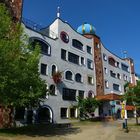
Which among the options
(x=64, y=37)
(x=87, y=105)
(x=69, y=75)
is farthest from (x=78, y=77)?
(x=64, y=37)

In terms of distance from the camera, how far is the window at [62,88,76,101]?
40.6 meters

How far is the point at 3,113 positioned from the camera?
29344 millimetres

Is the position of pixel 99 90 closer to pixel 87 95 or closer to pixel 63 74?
pixel 87 95

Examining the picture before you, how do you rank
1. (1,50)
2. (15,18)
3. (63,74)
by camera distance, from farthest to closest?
(63,74)
(15,18)
(1,50)

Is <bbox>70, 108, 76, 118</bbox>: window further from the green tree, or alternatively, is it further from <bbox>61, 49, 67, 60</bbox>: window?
the green tree

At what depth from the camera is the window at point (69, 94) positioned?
40.6 meters

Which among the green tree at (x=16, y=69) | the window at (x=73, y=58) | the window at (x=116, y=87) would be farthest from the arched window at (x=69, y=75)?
the window at (x=116, y=87)

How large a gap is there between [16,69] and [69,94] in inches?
870

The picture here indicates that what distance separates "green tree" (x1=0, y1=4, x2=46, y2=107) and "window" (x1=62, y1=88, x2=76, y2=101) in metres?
16.2

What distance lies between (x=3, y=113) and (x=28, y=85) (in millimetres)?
9371

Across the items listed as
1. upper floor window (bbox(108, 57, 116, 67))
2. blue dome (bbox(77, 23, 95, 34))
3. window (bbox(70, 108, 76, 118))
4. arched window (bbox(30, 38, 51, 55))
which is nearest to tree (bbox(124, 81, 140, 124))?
window (bbox(70, 108, 76, 118))

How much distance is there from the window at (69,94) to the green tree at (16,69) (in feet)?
53.0

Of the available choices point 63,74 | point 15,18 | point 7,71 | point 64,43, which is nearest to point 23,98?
point 7,71

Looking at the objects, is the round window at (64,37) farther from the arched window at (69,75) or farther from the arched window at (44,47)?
the arched window at (69,75)
